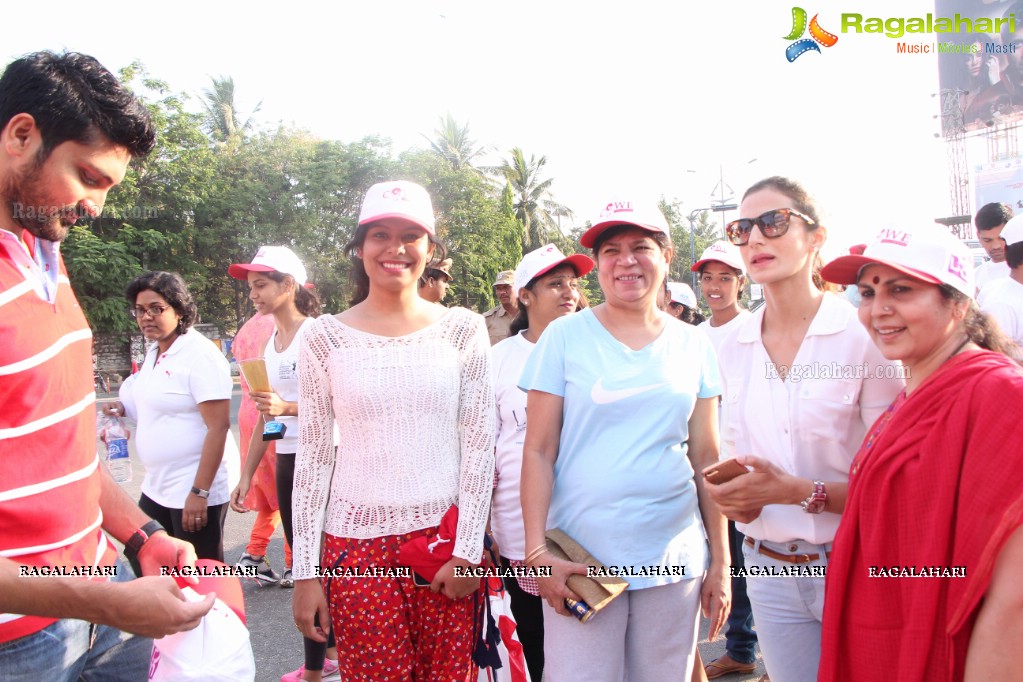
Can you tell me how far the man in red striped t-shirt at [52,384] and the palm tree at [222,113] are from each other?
37208 mm

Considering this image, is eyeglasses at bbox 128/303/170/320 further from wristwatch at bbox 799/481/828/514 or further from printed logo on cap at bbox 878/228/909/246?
printed logo on cap at bbox 878/228/909/246

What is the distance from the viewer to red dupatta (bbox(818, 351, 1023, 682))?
5.12 feet

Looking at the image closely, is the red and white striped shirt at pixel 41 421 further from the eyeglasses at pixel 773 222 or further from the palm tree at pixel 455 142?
the palm tree at pixel 455 142

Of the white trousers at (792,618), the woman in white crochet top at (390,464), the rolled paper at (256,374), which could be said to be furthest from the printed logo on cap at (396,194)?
the white trousers at (792,618)

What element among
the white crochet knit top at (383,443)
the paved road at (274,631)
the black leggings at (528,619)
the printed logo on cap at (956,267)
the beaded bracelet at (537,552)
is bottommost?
the paved road at (274,631)

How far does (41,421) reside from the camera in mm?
1554

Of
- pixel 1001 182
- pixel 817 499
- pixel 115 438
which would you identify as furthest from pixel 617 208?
pixel 1001 182

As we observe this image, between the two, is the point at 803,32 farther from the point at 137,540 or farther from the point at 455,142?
the point at 455,142

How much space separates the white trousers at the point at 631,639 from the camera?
218 centimetres

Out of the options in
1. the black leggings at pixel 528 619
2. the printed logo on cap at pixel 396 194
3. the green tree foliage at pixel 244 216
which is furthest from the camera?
the green tree foliage at pixel 244 216

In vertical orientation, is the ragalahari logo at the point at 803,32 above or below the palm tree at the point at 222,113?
below

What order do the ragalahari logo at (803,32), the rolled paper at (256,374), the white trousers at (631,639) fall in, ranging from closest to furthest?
the white trousers at (631,639), the rolled paper at (256,374), the ragalahari logo at (803,32)

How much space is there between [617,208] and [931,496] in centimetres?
131

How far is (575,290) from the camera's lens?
3729 mm
